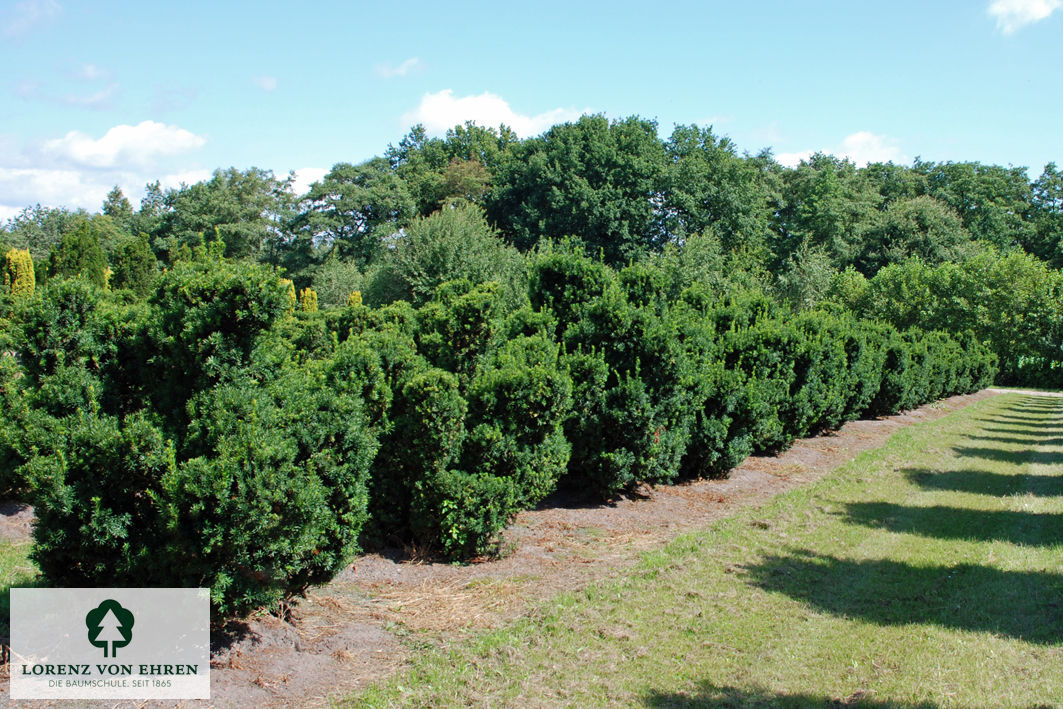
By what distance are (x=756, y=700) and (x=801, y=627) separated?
134cm

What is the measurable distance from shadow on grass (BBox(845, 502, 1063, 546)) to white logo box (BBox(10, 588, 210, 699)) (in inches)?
296

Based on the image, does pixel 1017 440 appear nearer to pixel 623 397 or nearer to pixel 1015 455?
pixel 1015 455

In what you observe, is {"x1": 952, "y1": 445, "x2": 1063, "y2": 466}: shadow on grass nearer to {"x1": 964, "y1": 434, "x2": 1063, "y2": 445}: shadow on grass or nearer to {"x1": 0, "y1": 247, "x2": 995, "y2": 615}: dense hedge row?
{"x1": 964, "y1": 434, "x2": 1063, "y2": 445}: shadow on grass

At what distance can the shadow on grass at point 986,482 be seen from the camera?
11094 mm

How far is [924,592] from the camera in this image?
6.23 meters

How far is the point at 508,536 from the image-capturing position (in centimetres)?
710

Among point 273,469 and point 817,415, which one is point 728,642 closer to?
point 273,469

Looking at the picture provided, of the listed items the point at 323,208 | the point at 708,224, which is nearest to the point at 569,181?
the point at 708,224

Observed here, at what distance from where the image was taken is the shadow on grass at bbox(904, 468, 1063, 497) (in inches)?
437

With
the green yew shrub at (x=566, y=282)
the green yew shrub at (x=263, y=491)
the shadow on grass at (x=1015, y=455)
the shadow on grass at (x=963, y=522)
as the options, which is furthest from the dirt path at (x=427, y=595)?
the shadow on grass at (x=1015, y=455)

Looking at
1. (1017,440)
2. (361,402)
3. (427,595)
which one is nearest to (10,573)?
(361,402)

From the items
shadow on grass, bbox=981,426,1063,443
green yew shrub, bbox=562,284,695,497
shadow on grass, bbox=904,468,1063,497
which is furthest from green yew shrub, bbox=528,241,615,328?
shadow on grass, bbox=981,426,1063,443

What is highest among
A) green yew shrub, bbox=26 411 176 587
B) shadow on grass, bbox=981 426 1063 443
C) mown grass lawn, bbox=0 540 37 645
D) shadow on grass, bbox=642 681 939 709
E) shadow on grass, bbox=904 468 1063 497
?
green yew shrub, bbox=26 411 176 587

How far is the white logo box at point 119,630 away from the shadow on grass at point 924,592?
15.0 ft
